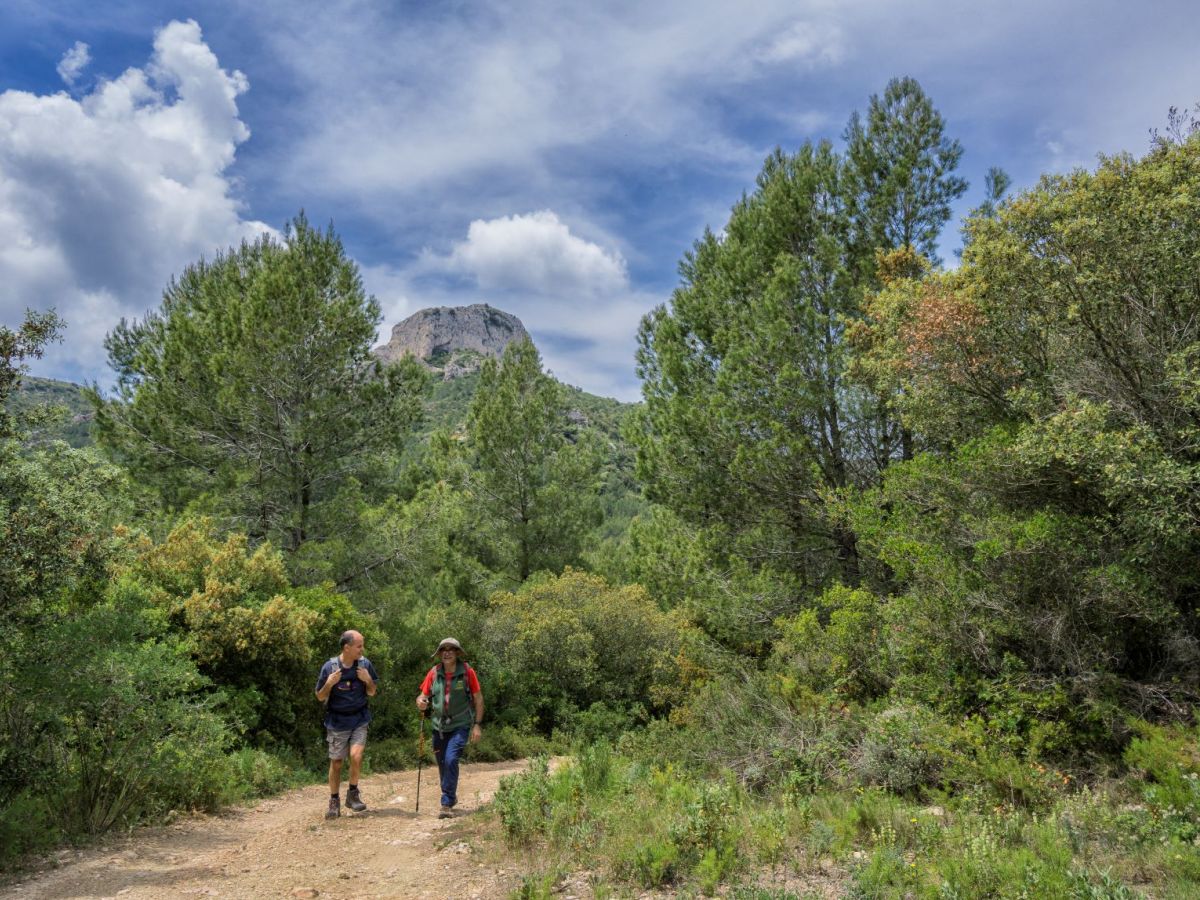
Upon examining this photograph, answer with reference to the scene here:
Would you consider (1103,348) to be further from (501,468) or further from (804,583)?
(501,468)

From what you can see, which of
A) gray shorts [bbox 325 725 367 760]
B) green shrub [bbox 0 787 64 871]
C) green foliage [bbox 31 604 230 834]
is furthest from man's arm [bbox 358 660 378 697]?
green shrub [bbox 0 787 64 871]

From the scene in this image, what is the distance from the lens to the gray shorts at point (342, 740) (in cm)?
721

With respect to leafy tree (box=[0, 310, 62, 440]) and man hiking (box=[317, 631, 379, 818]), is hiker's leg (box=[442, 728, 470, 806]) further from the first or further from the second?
leafy tree (box=[0, 310, 62, 440])

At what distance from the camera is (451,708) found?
751cm

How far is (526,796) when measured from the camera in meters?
6.09

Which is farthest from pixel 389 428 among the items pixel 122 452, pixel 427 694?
pixel 427 694

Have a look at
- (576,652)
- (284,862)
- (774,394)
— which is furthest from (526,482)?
(284,862)

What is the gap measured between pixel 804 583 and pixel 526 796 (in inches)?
310

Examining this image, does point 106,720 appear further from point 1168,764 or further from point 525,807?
point 1168,764

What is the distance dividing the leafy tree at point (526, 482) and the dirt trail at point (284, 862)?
14.3m

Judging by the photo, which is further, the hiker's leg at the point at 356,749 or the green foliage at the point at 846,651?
the green foliage at the point at 846,651

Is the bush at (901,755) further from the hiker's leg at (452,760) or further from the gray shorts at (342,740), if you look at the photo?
the gray shorts at (342,740)

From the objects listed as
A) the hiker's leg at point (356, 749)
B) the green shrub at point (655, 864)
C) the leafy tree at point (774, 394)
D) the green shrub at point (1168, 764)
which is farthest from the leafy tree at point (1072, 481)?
the hiker's leg at point (356, 749)

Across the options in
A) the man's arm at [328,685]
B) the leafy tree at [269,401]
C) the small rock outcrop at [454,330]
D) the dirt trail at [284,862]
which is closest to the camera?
the dirt trail at [284,862]
